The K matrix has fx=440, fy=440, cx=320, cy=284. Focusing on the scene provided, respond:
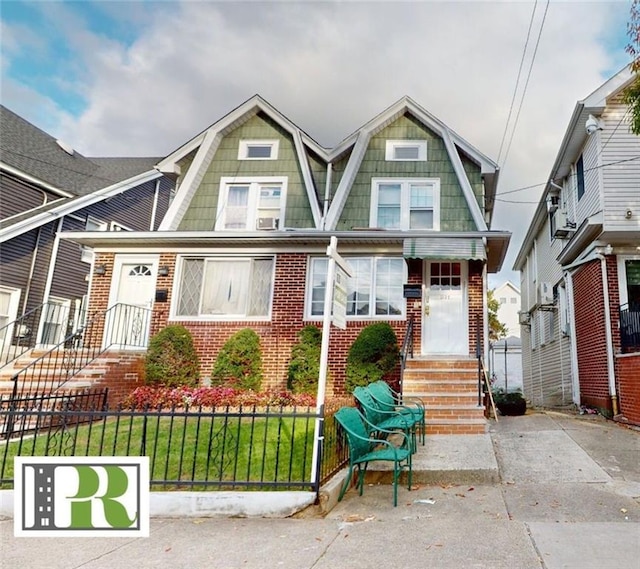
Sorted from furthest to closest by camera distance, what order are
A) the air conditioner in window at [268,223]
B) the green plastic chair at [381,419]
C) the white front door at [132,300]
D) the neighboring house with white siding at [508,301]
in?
the neighboring house with white siding at [508,301]
the air conditioner in window at [268,223]
the white front door at [132,300]
the green plastic chair at [381,419]

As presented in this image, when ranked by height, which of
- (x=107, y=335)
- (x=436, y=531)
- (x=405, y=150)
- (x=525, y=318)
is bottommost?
(x=436, y=531)

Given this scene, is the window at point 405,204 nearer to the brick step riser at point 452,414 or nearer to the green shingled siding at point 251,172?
the green shingled siding at point 251,172

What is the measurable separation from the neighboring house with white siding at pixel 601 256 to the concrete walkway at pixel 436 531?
4334 mm

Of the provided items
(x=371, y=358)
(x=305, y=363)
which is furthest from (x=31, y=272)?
(x=371, y=358)

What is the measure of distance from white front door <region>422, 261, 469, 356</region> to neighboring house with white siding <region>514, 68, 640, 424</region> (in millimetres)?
2931

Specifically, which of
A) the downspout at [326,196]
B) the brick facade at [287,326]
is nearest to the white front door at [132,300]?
the brick facade at [287,326]

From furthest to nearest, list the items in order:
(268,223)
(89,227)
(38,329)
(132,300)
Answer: (89,227)
(38,329)
(268,223)
(132,300)

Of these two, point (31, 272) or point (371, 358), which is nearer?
point (371, 358)

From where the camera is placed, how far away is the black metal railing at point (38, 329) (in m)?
13.2

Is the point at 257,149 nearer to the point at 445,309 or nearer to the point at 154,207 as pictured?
the point at 445,309

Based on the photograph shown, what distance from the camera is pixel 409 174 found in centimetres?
1191

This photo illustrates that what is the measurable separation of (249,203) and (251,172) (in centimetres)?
97

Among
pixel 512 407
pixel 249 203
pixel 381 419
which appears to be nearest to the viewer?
pixel 381 419

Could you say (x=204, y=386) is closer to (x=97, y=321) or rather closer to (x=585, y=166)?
(x=97, y=321)
